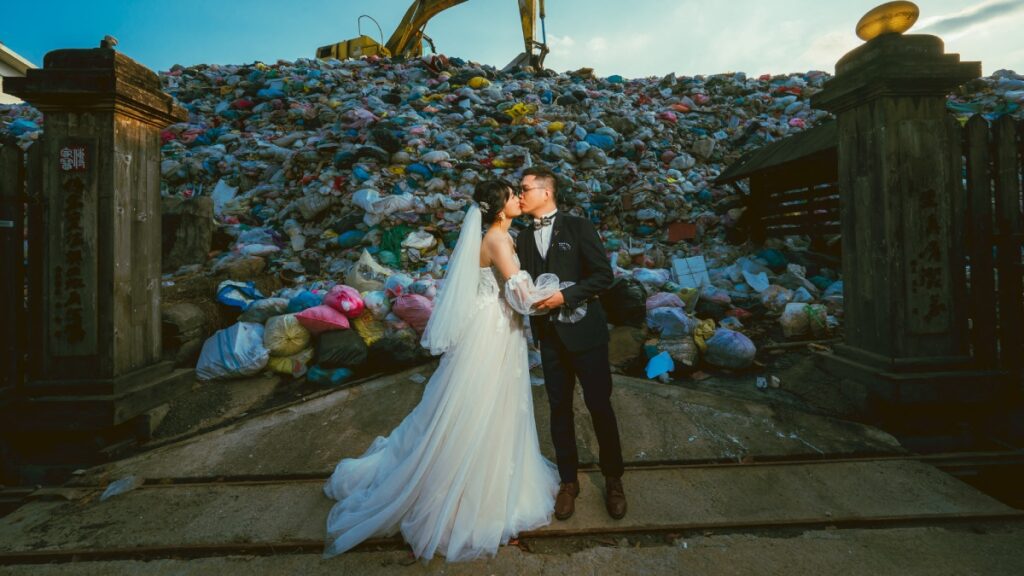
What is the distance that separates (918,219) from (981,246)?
18.9 inches

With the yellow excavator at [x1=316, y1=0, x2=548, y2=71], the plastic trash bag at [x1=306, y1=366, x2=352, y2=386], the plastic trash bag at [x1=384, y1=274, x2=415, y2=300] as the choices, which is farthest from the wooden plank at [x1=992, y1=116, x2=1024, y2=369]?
the yellow excavator at [x1=316, y1=0, x2=548, y2=71]

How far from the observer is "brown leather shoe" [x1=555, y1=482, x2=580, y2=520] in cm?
223

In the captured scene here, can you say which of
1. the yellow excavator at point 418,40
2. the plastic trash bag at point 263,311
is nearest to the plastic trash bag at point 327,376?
the plastic trash bag at point 263,311

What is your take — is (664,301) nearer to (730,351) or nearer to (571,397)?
(730,351)

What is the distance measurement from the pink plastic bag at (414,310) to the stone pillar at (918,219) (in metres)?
3.43

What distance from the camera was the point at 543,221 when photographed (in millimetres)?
2287

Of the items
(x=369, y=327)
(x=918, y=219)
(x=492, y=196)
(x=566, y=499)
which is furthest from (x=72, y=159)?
(x=918, y=219)

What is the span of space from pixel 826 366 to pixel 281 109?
10.8m

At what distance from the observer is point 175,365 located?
371cm

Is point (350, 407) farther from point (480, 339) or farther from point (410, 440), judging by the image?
point (480, 339)

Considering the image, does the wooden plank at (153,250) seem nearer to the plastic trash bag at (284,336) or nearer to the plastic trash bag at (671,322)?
the plastic trash bag at (284,336)

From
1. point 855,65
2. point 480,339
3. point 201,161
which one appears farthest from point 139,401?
point 201,161

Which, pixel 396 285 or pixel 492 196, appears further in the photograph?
pixel 396 285

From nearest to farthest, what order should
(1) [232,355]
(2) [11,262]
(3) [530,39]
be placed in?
1. (2) [11,262]
2. (1) [232,355]
3. (3) [530,39]
